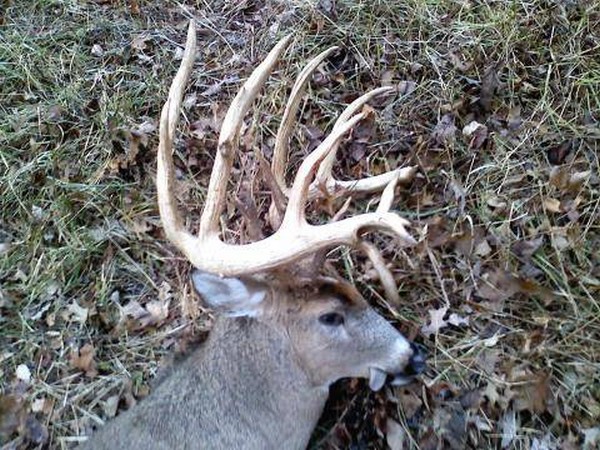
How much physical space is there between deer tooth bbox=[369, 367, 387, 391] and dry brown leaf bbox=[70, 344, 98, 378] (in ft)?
5.79

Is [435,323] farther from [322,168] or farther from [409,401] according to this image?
[322,168]

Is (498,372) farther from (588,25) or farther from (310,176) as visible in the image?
(588,25)

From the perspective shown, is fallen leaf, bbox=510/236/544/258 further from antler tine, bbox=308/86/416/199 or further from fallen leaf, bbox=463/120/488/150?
antler tine, bbox=308/86/416/199

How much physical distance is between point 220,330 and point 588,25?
3.13 m

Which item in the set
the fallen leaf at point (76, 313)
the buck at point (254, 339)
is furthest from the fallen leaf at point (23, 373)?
the buck at point (254, 339)

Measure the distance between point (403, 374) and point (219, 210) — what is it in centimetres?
123

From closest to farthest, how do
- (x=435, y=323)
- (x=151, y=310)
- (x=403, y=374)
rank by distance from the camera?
(x=403, y=374)
(x=435, y=323)
(x=151, y=310)

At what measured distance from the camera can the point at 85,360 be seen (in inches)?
195

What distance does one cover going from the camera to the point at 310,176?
376 centimetres

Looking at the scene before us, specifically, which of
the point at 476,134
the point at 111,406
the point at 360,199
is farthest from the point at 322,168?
the point at 111,406

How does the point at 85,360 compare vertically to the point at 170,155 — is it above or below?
below

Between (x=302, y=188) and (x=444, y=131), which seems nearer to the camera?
(x=302, y=188)

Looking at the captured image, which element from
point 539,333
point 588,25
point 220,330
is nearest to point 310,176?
point 220,330

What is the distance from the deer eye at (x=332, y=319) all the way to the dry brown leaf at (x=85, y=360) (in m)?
1.66
